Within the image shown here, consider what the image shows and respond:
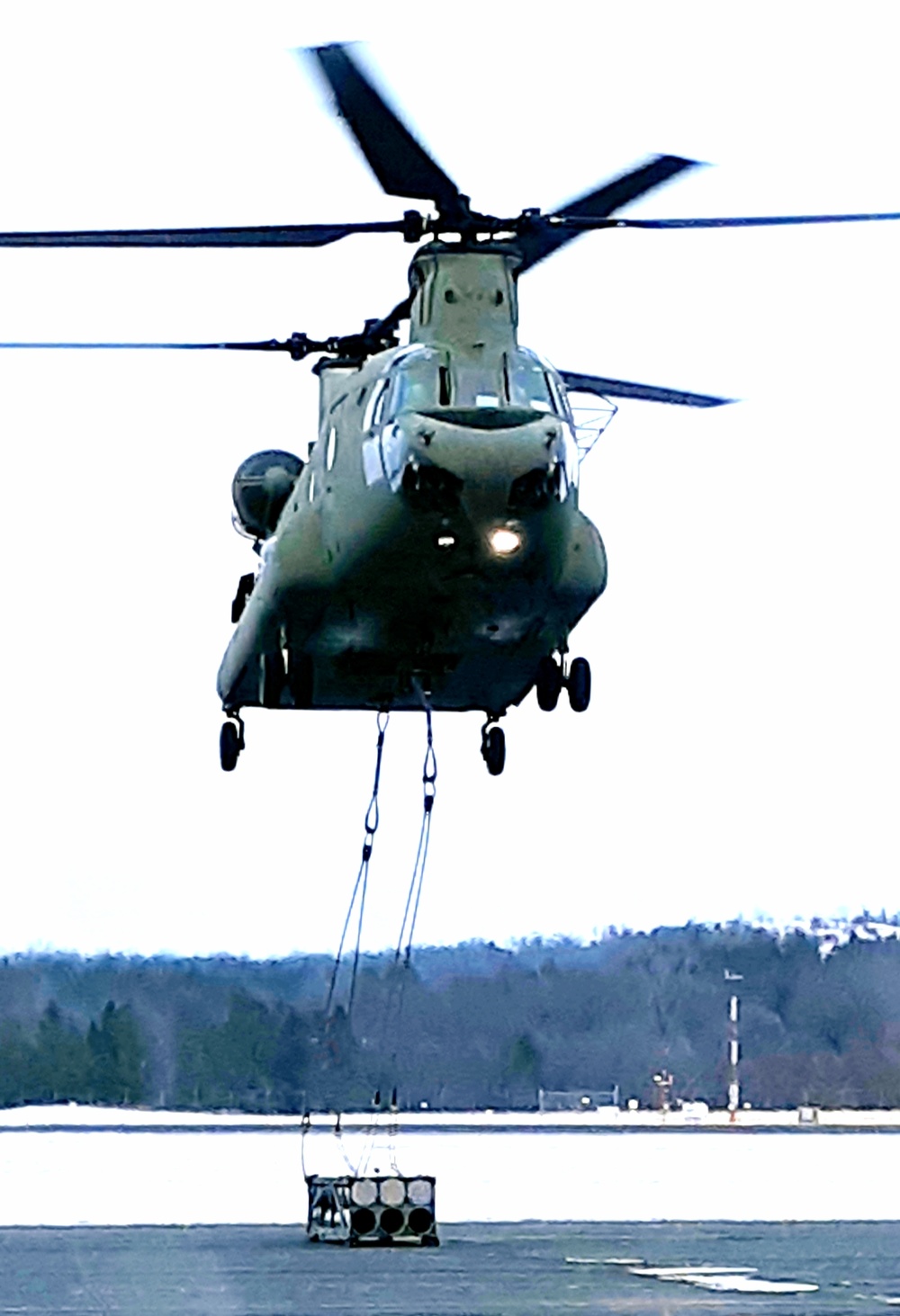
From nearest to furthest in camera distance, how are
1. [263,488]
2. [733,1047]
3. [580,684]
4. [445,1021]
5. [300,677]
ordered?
[580,684] < [300,677] < [263,488] < [445,1021] < [733,1047]

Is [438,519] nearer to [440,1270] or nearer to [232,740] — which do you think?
[232,740]

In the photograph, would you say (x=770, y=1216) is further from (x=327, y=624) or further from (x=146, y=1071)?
(x=327, y=624)

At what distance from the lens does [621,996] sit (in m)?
62.8

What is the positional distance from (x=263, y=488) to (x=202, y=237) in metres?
6.17

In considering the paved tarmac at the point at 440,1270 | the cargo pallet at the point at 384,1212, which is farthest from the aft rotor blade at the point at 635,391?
the cargo pallet at the point at 384,1212

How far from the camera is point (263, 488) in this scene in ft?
95.6

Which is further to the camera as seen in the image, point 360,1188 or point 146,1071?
point 146,1071

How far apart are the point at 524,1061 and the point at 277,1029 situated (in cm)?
1237

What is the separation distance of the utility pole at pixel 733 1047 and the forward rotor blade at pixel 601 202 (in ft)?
145

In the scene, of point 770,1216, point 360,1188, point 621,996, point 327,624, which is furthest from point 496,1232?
point 327,624

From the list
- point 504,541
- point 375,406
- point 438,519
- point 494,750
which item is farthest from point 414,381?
point 494,750

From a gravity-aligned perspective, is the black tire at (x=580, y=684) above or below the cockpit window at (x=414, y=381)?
below

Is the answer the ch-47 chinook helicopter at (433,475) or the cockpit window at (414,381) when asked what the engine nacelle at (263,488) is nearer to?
the ch-47 chinook helicopter at (433,475)

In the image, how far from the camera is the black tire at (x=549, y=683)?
2766cm
